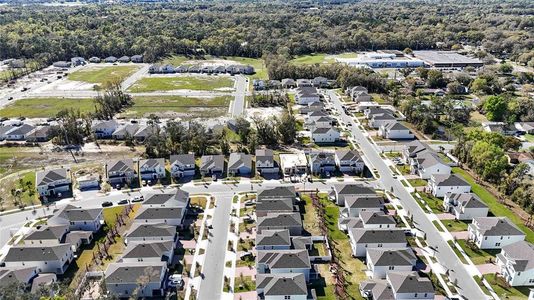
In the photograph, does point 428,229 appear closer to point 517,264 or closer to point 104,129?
point 517,264

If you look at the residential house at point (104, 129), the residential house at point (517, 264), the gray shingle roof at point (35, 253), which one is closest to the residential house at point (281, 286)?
the residential house at point (517, 264)

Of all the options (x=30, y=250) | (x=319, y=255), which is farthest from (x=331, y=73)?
(x=30, y=250)

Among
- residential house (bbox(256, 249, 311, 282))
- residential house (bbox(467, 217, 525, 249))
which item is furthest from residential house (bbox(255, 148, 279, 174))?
residential house (bbox(467, 217, 525, 249))

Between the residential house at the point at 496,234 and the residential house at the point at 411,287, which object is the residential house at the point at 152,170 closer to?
the residential house at the point at 411,287

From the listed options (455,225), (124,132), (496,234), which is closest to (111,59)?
(124,132)

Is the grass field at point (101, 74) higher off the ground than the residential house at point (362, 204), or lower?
higher

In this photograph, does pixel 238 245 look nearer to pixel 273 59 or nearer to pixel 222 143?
pixel 222 143

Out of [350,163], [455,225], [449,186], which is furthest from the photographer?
[350,163]
